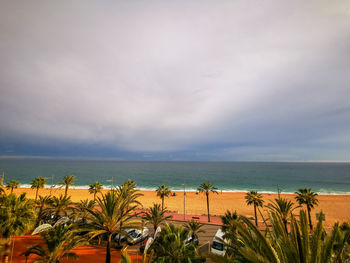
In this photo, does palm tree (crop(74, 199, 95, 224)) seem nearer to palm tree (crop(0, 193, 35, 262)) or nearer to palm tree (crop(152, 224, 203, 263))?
palm tree (crop(0, 193, 35, 262))

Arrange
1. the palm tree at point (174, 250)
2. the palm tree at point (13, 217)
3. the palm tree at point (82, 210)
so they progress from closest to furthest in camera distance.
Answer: the palm tree at point (174, 250) → the palm tree at point (13, 217) → the palm tree at point (82, 210)

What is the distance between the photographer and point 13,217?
13.1 meters

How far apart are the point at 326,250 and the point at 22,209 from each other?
20.3 metres

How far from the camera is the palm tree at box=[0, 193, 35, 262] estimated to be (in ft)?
41.9

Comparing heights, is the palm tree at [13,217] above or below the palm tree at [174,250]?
above

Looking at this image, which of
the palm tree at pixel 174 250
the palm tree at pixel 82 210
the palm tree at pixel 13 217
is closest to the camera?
the palm tree at pixel 174 250

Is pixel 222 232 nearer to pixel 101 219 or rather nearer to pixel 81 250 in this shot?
pixel 101 219

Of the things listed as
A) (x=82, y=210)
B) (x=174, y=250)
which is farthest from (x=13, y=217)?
(x=174, y=250)

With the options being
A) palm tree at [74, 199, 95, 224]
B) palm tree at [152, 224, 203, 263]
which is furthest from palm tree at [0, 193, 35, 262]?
palm tree at [152, 224, 203, 263]

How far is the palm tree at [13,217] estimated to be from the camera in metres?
12.8

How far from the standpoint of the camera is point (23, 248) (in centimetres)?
1702

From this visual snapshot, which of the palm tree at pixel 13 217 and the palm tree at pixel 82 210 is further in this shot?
the palm tree at pixel 82 210

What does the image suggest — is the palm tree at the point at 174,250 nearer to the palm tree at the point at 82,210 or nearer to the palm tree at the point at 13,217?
the palm tree at the point at 82,210

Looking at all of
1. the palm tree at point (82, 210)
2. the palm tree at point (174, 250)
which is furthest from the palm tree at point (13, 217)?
the palm tree at point (174, 250)
